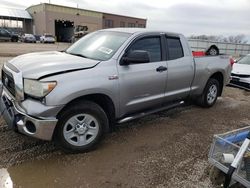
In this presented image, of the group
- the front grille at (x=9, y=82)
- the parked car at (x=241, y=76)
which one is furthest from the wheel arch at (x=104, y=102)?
the parked car at (x=241, y=76)

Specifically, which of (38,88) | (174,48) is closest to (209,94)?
(174,48)

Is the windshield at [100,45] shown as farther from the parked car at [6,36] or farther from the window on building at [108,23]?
the window on building at [108,23]

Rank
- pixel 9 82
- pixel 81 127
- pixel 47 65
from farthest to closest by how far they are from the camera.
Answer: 1. pixel 9 82
2. pixel 81 127
3. pixel 47 65

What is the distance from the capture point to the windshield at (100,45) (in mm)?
4139

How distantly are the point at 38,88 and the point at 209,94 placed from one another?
434 centimetres

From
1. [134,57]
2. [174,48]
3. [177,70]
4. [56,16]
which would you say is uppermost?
[56,16]

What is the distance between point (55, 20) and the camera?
56.3 metres

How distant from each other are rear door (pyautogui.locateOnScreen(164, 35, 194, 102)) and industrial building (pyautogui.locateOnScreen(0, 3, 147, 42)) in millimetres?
50889

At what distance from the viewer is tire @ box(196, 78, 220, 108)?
6088 mm

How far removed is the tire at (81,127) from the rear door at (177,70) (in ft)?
5.39

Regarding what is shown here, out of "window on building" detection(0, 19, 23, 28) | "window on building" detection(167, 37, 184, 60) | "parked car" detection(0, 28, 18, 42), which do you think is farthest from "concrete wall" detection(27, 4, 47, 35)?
"window on building" detection(167, 37, 184, 60)

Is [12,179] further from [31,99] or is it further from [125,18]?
[125,18]

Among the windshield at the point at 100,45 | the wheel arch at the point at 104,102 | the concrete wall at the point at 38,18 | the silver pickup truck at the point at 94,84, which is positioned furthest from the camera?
the concrete wall at the point at 38,18

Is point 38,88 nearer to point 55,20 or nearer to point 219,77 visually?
point 219,77
